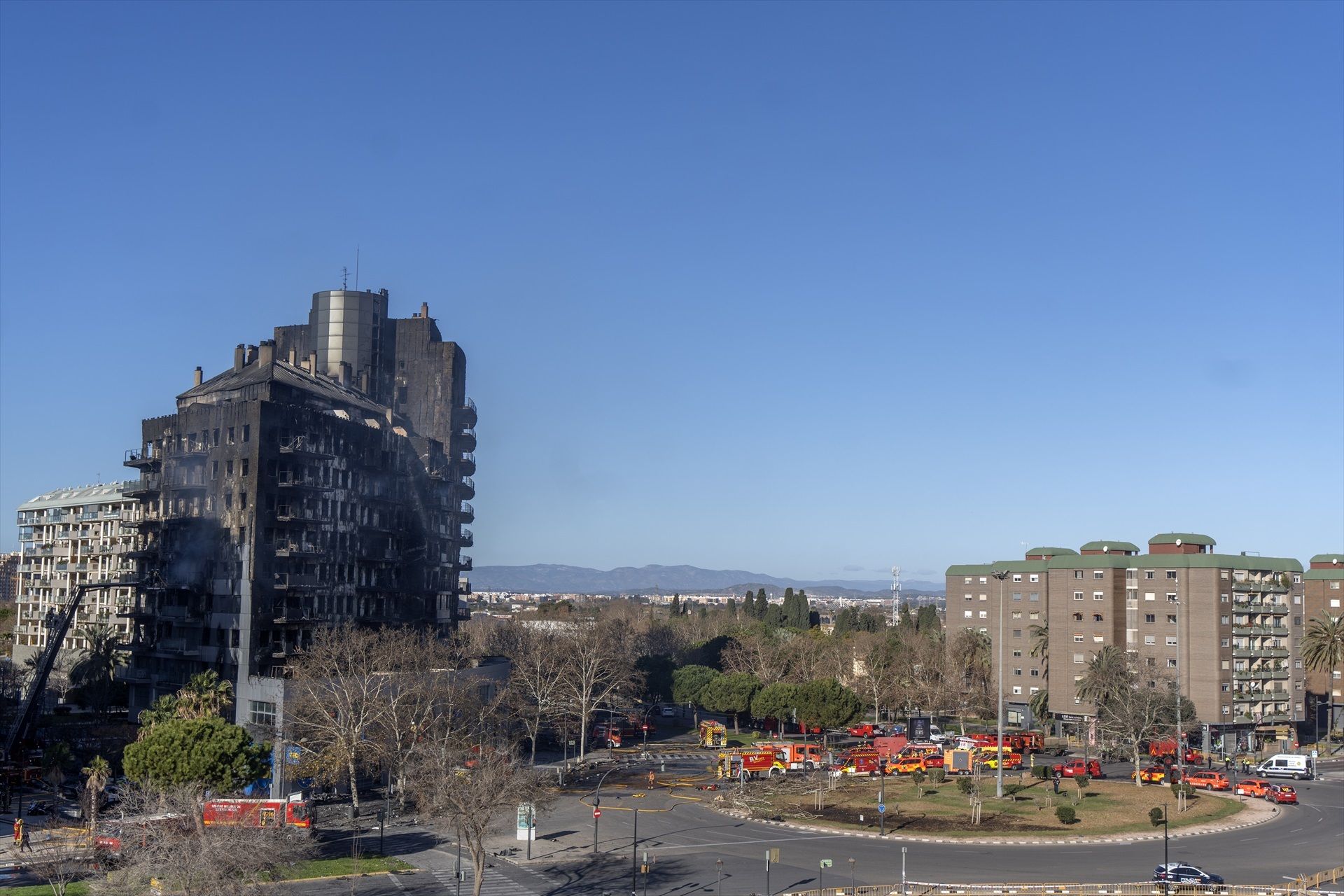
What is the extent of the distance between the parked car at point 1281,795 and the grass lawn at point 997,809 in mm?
3364

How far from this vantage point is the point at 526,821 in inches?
2397

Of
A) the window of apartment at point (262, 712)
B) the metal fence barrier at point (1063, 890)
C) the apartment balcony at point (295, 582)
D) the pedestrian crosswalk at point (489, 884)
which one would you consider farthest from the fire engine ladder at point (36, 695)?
the metal fence barrier at point (1063, 890)

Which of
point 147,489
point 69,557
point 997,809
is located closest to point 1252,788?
point 997,809

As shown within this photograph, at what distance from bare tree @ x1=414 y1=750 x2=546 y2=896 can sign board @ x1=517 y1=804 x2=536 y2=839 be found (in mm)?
480

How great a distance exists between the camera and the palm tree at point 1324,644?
381 feet

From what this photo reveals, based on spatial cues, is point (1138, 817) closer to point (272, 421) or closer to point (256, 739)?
A: point (256, 739)

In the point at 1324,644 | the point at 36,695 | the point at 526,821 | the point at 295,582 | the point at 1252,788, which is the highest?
the point at 295,582

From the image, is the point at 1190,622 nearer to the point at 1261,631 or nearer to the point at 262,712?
the point at 1261,631

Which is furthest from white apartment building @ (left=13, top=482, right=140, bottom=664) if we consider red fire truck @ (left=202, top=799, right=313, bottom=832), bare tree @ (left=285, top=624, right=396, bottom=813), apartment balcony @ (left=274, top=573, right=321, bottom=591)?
red fire truck @ (left=202, top=799, right=313, bottom=832)

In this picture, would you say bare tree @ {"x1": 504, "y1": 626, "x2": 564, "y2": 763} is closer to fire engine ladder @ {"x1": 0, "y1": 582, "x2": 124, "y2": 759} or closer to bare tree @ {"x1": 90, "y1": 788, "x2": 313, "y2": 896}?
fire engine ladder @ {"x1": 0, "y1": 582, "x2": 124, "y2": 759}

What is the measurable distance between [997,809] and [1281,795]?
2145 centimetres

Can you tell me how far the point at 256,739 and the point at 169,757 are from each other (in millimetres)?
25050

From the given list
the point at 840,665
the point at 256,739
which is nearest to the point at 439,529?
the point at 256,739

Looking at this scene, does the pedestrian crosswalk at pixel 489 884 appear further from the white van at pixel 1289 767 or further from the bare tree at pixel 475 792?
the white van at pixel 1289 767
